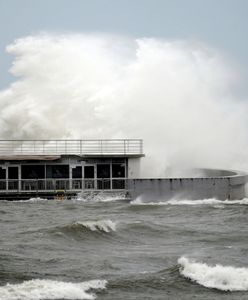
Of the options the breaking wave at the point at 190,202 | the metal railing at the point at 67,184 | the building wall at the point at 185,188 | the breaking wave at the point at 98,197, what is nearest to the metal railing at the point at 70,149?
the metal railing at the point at 67,184

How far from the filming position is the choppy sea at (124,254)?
1403 cm

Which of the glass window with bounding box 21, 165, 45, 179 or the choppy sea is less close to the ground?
the glass window with bounding box 21, 165, 45, 179

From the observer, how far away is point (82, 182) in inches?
1481

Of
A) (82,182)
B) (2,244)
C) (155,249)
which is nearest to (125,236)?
(155,249)

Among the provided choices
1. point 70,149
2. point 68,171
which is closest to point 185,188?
point 68,171

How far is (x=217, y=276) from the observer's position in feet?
49.2

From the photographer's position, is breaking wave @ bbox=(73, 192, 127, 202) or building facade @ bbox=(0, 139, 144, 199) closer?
breaking wave @ bbox=(73, 192, 127, 202)

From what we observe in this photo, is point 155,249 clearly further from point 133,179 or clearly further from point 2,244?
point 133,179

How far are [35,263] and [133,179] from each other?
18651 millimetres

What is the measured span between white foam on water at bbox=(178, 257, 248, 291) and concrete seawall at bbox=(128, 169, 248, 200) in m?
18.5

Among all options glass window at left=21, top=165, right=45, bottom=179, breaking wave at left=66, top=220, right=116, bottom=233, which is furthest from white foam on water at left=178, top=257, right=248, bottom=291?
glass window at left=21, top=165, right=45, bottom=179

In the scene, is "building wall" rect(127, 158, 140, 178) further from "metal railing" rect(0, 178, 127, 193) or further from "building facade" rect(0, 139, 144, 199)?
"metal railing" rect(0, 178, 127, 193)

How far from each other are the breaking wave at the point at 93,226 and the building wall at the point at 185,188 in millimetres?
11033

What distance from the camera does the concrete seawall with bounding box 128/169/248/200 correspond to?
34344 millimetres
